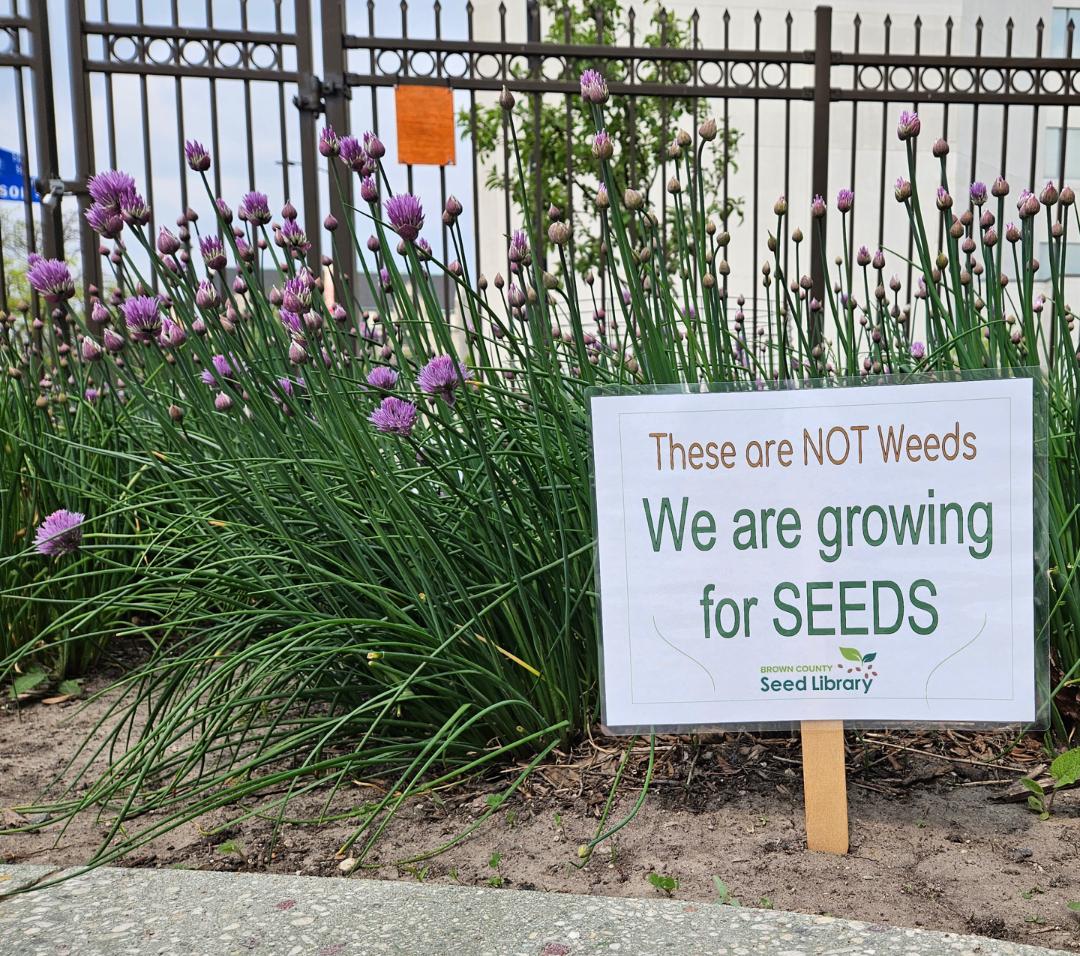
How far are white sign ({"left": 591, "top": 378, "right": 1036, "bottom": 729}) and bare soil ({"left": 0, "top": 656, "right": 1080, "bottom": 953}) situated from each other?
0.74 feet

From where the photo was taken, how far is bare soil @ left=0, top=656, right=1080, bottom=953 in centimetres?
146

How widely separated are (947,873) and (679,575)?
61cm

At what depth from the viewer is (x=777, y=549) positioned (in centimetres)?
157

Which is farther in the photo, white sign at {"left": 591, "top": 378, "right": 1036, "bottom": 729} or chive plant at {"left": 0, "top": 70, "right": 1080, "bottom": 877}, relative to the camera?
chive plant at {"left": 0, "top": 70, "right": 1080, "bottom": 877}

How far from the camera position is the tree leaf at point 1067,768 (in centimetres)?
164

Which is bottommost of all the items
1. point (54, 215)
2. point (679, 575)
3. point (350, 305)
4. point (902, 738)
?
point (902, 738)

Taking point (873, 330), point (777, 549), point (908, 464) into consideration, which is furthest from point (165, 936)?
point (873, 330)

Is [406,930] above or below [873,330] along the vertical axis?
below

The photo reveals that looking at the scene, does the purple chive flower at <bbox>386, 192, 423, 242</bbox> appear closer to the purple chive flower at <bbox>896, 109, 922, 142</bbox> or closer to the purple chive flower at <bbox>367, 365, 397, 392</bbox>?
the purple chive flower at <bbox>367, 365, 397, 392</bbox>

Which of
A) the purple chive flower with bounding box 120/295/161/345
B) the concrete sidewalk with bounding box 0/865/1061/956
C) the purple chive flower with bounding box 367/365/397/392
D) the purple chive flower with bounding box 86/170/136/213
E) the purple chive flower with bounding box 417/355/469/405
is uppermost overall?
the purple chive flower with bounding box 86/170/136/213

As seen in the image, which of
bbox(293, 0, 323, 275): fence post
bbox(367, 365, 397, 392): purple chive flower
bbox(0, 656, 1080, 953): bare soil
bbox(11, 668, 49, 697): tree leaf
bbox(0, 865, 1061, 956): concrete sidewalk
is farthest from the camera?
bbox(293, 0, 323, 275): fence post

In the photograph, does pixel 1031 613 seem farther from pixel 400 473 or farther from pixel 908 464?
pixel 400 473

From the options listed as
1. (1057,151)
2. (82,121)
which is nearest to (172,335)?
(82,121)

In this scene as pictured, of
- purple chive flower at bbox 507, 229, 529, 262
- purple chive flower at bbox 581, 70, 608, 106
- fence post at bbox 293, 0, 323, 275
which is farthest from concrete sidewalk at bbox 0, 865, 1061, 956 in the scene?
fence post at bbox 293, 0, 323, 275
